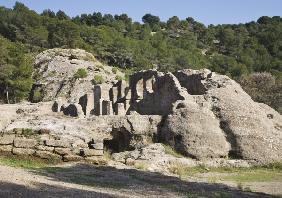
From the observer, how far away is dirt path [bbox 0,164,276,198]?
13.5m

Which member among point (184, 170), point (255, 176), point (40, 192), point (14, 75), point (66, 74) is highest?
point (66, 74)

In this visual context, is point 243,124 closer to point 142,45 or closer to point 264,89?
point 264,89

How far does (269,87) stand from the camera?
63.0 metres

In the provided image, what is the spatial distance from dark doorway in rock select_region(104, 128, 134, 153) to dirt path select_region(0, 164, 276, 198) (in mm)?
7075

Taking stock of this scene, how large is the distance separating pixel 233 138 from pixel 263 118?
Result: 2.66 metres

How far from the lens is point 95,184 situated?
16703 mm

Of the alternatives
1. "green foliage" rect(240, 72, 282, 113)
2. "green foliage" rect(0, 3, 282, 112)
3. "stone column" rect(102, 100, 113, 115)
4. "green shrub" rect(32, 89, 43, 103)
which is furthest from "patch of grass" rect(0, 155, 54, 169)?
"green foliage" rect(0, 3, 282, 112)

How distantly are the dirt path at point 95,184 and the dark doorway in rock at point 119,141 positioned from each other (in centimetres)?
Result: 708

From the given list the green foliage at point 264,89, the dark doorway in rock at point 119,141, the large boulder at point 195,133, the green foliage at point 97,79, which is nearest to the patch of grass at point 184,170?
the large boulder at point 195,133

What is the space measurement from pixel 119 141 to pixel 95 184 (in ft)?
40.3

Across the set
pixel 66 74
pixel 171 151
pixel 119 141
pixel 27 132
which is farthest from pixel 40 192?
pixel 66 74

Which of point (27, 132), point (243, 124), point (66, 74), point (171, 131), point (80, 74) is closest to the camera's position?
point (27, 132)

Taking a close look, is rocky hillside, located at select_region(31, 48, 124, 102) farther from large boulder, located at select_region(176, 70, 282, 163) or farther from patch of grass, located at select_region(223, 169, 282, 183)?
patch of grass, located at select_region(223, 169, 282, 183)

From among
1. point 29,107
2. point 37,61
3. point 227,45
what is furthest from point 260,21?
point 29,107
